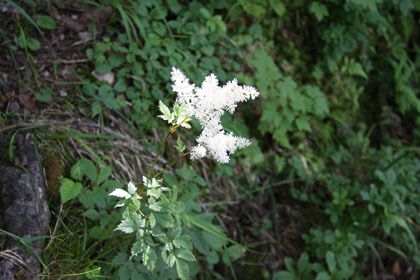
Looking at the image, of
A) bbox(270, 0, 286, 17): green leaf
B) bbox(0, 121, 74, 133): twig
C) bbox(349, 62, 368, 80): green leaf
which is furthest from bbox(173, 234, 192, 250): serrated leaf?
bbox(349, 62, 368, 80): green leaf

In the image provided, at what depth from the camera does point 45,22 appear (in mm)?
2275

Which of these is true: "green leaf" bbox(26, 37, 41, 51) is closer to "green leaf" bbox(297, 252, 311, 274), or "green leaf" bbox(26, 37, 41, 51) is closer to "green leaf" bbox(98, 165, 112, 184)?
"green leaf" bbox(98, 165, 112, 184)

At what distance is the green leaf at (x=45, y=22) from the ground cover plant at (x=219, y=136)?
16 mm

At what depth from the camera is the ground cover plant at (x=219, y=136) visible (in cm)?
174

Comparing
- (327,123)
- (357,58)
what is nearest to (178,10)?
(327,123)

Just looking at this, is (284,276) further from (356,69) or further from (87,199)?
(356,69)

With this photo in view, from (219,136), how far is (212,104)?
13 centimetres

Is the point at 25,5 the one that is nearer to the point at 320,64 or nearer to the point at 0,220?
the point at 0,220

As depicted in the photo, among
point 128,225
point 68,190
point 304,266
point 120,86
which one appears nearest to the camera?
point 128,225

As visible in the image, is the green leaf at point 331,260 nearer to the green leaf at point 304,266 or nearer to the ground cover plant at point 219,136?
the ground cover plant at point 219,136

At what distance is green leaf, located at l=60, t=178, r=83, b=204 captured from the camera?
1.73 metres

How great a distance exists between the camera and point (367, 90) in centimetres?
387

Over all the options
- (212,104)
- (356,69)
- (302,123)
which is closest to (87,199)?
(212,104)

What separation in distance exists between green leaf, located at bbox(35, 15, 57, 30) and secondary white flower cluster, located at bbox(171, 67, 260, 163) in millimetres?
1432
